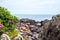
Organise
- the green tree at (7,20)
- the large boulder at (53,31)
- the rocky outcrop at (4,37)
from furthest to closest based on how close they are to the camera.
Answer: the green tree at (7,20)
the rocky outcrop at (4,37)
the large boulder at (53,31)

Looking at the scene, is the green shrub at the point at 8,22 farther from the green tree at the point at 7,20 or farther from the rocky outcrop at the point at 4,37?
the rocky outcrop at the point at 4,37

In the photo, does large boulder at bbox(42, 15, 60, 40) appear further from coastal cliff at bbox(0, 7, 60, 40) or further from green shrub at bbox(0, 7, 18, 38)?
green shrub at bbox(0, 7, 18, 38)

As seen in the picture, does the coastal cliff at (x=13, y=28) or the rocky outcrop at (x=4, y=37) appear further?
the rocky outcrop at (x=4, y=37)

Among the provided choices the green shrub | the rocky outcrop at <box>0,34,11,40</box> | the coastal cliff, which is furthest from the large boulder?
the green shrub

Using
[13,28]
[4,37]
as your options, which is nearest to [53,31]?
[4,37]

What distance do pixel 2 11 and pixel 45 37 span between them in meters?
2.91

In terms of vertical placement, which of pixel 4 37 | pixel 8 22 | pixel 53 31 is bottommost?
pixel 4 37

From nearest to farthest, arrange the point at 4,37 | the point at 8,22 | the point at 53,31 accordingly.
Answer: the point at 53,31 → the point at 4,37 → the point at 8,22

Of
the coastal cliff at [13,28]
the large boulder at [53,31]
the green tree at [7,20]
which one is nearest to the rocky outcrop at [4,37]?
the coastal cliff at [13,28]

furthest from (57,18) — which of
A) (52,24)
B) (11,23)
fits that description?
(11,23)

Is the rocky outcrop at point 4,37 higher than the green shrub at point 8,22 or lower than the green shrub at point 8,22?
lower

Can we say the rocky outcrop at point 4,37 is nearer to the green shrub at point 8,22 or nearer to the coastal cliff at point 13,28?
the coastal cliff at point 13,28

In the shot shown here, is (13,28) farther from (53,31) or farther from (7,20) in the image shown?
(53,31)

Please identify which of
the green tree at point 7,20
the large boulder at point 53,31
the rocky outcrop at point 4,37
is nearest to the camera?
the large boulder at point 53,31
